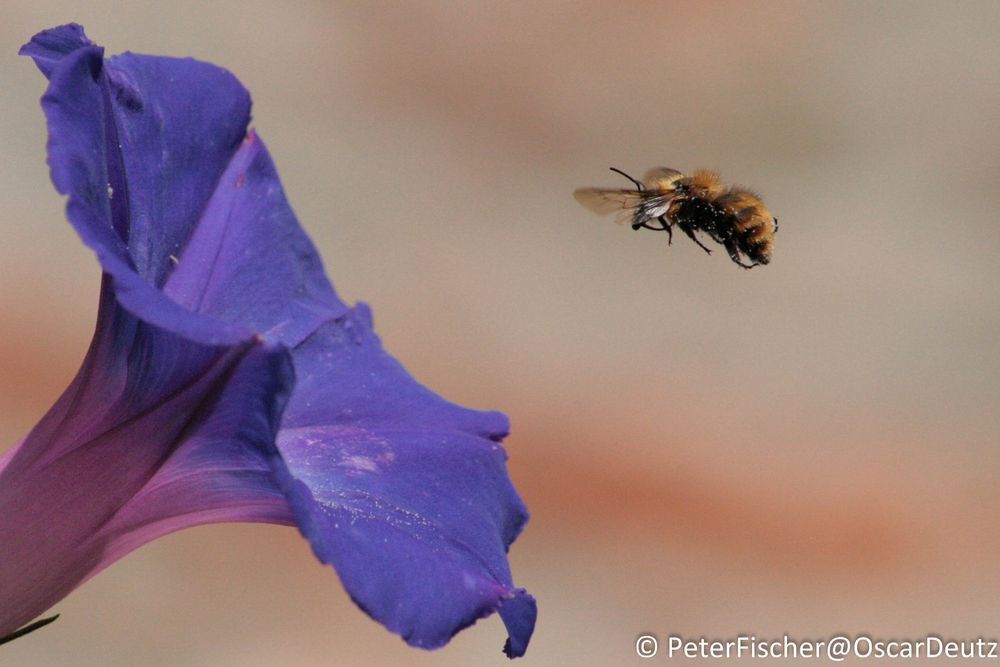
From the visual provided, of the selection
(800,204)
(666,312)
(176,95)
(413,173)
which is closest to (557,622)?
(666,312)

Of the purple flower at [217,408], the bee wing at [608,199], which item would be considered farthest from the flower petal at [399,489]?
the bee wing at [608,199]

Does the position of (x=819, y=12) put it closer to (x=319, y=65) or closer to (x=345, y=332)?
(x=319, y=65)

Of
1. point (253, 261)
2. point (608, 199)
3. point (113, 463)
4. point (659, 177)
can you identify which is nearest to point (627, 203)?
point (608, 199)

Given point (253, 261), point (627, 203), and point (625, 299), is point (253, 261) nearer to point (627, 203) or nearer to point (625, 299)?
point (627, 203)
